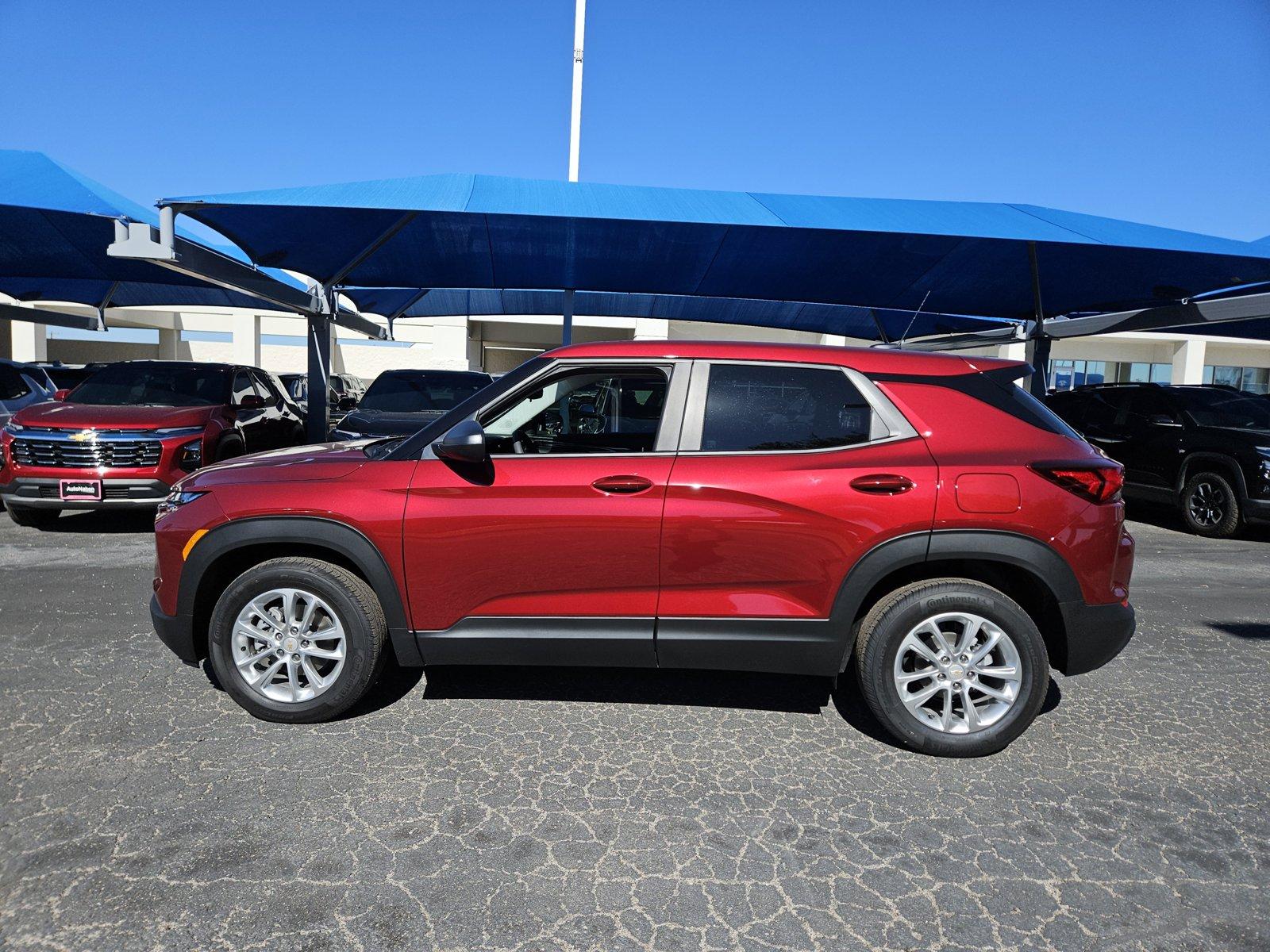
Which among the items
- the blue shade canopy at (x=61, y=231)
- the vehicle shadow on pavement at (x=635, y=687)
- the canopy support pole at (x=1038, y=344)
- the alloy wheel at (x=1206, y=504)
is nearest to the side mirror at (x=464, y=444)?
the vehicle shadow on pavement at (x=635, y=687)

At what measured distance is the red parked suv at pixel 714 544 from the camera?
334 centimetres

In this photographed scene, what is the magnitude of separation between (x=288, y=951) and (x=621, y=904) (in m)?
0.92

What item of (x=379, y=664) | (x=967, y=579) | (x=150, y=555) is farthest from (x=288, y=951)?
(x=150, y=555)

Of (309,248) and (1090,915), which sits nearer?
(1090,915)

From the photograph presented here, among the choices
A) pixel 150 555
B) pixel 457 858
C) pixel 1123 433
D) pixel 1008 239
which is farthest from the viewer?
pixel 1123 433

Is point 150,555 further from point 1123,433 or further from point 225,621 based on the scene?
point 1123,433

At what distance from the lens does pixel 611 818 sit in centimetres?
293

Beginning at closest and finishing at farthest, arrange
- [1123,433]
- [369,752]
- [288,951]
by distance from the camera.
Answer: [288,951] < [369,752] < [1123,433]

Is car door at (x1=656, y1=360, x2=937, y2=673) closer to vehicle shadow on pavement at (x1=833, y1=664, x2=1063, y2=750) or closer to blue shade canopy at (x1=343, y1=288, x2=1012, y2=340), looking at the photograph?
vehicle shadow on pavement at (x1=833, y1=664, x2=1063, y2=750)

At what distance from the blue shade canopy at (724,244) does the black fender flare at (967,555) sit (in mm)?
5939

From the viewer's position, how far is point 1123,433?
10.7m

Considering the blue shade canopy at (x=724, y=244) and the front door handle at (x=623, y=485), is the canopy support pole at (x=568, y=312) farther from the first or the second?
the front door handle at (x=623, y=485)

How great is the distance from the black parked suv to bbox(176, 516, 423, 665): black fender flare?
30.5 ft

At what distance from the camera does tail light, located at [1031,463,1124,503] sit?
3330 mm
